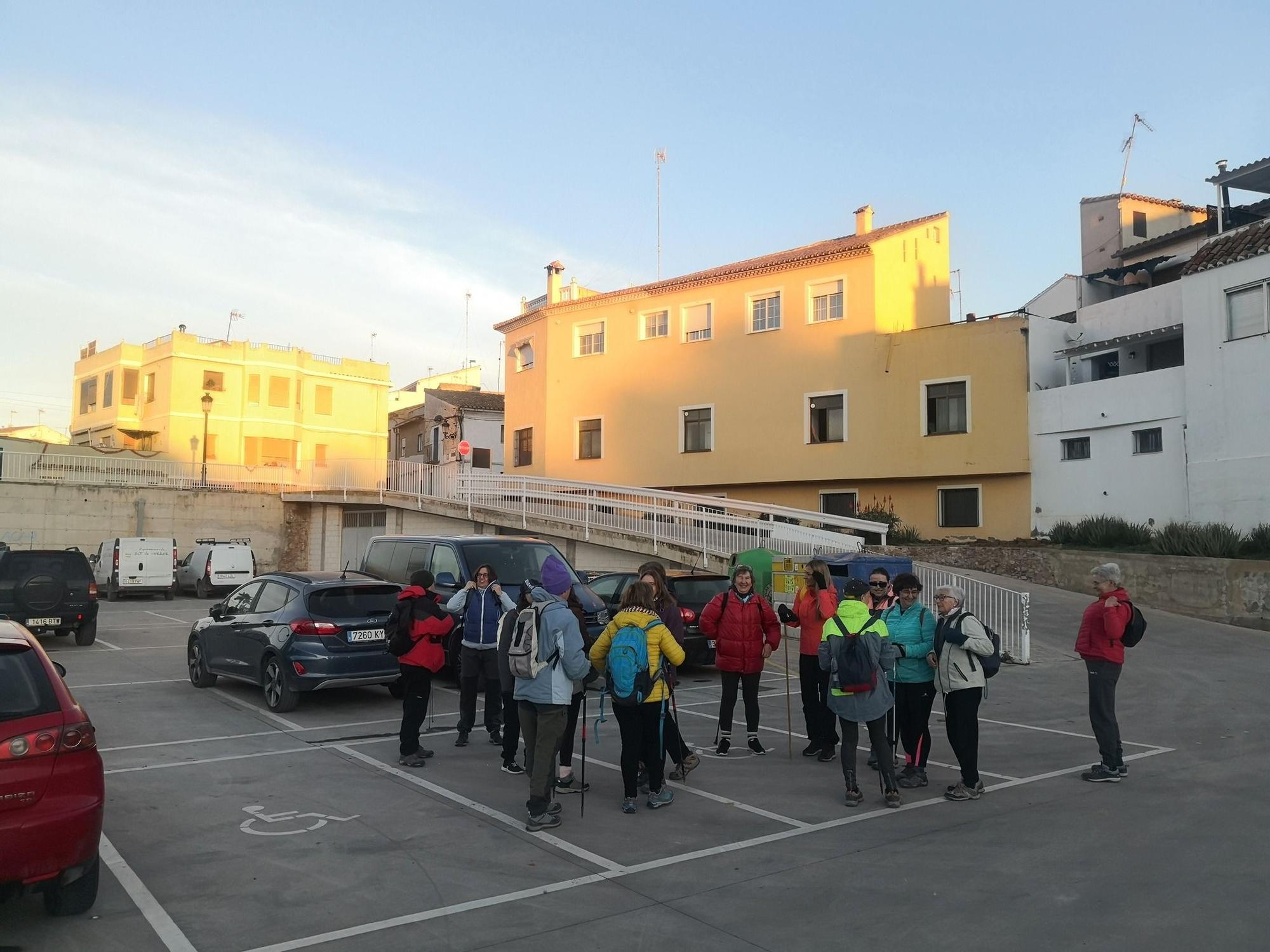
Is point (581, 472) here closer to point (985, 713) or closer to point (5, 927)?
point (985, 713)

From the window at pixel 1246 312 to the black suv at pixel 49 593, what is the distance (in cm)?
2364

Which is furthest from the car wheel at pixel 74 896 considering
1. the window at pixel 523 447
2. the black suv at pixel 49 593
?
the window at pixel 523 447

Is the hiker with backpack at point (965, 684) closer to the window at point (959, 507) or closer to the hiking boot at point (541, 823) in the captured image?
the hiking boot at point (541, 823)

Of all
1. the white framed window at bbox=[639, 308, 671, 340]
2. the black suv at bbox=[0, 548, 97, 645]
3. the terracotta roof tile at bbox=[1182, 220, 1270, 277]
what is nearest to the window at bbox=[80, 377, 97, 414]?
the white framed window at bbox=[639, 308, 671, 340]

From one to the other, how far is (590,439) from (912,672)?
1027 inches

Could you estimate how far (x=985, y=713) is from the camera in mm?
11297

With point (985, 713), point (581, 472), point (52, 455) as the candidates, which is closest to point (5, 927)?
point (985, 713)

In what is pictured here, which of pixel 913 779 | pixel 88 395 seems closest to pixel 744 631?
pixel 913 779

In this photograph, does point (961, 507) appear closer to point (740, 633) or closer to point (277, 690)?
point (740, 633)

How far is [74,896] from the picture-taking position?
4875mm

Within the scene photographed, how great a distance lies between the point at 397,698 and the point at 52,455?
1045 inches

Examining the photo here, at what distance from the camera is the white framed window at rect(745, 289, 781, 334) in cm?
2986

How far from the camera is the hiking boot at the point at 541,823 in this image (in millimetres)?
6473

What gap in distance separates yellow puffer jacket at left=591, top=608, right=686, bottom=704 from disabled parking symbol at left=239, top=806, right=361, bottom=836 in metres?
2.07
